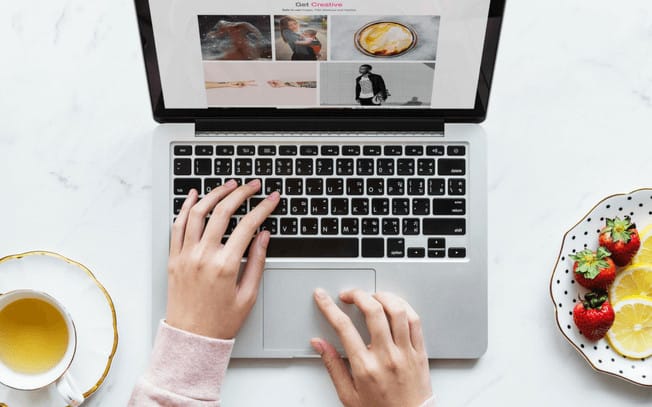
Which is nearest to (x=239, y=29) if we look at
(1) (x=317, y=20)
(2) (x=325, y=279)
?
(1) (x=317, y=20)

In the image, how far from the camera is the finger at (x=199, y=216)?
783mm

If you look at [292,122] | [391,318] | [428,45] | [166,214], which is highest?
[428,45]

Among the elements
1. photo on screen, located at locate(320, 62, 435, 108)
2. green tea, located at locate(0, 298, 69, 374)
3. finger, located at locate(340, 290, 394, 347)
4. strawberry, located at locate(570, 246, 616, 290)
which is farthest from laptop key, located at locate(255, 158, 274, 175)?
strawberry, located at locate(570, 246, 616, 290)

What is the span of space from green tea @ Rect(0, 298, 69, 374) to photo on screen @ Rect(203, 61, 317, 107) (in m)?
0.34

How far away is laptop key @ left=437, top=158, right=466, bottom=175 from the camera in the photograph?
0.81m

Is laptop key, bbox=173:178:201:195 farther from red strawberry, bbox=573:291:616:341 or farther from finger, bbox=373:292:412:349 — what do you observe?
red strawberry, bbox=573:291:616:341

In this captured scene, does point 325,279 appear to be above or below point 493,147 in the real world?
below

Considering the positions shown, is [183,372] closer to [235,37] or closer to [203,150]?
[203,150]

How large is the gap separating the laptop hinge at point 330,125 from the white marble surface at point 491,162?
0.11 m

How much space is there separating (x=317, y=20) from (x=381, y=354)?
410mm

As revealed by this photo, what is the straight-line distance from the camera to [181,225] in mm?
788

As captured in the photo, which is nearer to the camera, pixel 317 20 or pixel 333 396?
pixel 317 20

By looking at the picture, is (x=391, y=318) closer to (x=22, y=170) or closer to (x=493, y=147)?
(x=493, y=147)

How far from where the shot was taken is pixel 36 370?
80 cm
